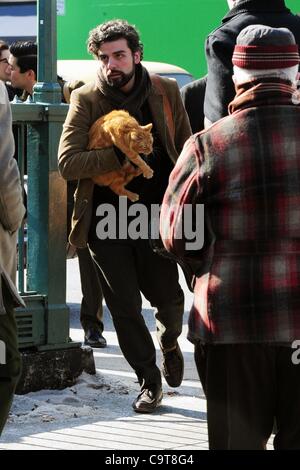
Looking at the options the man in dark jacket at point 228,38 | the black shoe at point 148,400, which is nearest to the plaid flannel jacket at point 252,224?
the man in dark jacket at point 228,38

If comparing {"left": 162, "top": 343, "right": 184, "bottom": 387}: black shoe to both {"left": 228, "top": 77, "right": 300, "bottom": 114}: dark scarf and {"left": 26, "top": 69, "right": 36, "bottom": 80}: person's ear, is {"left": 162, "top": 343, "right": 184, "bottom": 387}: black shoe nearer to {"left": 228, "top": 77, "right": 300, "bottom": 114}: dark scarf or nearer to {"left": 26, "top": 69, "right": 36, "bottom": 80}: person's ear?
{"left": 228, "top": 77, "right": 300, "bottom": 114}: dark scarf

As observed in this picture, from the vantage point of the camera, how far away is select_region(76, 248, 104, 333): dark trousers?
8.58 meters

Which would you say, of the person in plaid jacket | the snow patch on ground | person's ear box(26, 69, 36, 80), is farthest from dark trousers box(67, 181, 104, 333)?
the person in plaid jacket

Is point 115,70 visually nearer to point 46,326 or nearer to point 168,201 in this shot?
point 46,326

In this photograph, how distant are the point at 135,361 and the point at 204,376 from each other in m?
2.34

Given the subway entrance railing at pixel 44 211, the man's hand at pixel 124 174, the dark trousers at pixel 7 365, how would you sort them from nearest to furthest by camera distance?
the dark trousers at pixel 7 365, the man's hand at pixel 124 174, the subway entrance railing at pixel 44 211

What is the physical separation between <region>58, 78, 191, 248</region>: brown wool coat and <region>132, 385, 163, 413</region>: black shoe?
33.9 inches

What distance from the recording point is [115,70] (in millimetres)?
6719

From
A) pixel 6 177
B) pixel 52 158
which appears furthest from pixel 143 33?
pixel 6 177

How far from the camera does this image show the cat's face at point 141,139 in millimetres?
6488

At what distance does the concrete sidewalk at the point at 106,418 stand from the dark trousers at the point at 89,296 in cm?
71

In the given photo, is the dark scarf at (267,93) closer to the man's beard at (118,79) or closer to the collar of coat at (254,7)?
the collar of coat at (254,7)

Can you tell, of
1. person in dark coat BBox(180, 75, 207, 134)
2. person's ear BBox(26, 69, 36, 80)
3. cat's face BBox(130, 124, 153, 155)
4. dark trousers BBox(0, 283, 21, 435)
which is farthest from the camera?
person's ear BBox(26, 69, 36, 80)

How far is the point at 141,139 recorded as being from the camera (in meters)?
6.49
